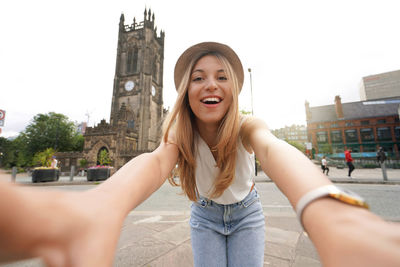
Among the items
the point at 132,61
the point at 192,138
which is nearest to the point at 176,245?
the point at 192,138

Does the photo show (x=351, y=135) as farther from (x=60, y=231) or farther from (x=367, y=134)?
(x=60, y=231)

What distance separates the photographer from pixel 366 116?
39094 mm

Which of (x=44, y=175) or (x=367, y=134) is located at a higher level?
(x=367, y=134)

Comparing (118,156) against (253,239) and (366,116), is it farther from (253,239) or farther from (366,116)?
(366,116)

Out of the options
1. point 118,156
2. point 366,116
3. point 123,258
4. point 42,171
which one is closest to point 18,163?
point 118,156

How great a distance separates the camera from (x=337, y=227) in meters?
0.50

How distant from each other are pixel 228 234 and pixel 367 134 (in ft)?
163

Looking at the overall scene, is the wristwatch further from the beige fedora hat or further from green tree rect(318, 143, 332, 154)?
green tree rect(318, 143, 332, 154)

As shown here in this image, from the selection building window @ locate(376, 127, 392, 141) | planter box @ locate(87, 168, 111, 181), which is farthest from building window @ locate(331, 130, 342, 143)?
planter box @ locate(87, 168, 111, 181)

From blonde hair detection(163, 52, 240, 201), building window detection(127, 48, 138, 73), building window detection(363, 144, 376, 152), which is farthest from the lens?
building window detection(127, 48, 138, 73)

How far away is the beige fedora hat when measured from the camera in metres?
1.65

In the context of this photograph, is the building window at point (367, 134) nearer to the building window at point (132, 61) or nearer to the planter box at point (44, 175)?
the building window at point (132, 61)

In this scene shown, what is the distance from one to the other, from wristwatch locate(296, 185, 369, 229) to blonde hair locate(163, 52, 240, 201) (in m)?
0.83

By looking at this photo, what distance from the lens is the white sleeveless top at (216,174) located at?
162cm
